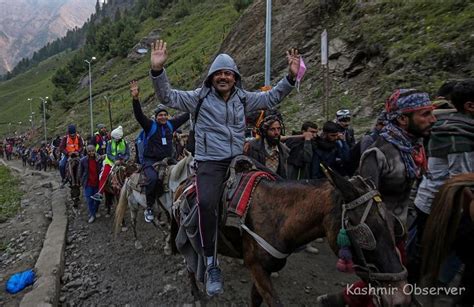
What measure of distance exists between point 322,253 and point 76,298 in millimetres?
3886

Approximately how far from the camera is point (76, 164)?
1113 cm

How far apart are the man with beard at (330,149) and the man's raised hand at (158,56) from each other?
10.2 ft

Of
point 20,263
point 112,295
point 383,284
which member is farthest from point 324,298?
point 20,263

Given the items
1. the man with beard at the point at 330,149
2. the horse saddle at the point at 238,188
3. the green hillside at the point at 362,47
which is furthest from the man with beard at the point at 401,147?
the green hillside at the point at 362,47

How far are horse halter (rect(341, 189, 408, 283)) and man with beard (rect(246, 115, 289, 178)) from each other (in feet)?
Result: 9.32

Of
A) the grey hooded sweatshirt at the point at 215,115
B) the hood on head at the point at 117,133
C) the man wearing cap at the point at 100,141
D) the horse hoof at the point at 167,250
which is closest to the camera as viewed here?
the grey hooded sweatshirt at the point at 215,115

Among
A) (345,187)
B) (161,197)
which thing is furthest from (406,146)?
(161,197)

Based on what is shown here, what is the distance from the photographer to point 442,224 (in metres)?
2.75

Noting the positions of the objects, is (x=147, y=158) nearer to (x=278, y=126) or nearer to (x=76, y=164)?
(x=278, y=126)

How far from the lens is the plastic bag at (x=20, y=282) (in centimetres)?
524

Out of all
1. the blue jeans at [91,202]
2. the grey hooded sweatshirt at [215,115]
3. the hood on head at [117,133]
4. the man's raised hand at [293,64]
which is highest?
the man's raised hand at [293,64]

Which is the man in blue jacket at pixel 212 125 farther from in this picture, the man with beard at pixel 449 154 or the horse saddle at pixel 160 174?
the horse saddle at pixel 160 174

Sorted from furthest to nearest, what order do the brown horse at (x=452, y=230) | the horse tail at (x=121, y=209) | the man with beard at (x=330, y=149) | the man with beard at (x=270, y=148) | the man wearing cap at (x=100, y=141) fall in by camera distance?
the man wearing cap at (x=100, y=141) < the horse tail at (x=121, y=209) < the man with beard at (x=330, y=149) < the man with beard at (x=270, y=148) < the brown horse at (x=452, y=230)

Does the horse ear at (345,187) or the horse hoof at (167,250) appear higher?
the horse ear at (345,187)
